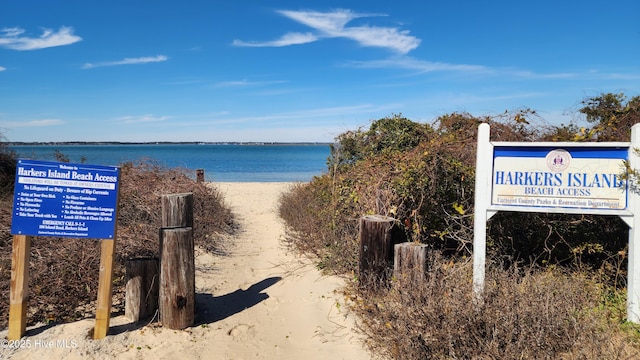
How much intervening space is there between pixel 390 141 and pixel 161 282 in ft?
19.7

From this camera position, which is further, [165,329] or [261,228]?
[261,228]

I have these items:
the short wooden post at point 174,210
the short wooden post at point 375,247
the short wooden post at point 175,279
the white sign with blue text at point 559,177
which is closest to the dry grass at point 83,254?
the short wooden post at point 175,279

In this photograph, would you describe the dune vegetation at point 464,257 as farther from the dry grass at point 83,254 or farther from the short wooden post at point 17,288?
the short wooden post at point 17,288

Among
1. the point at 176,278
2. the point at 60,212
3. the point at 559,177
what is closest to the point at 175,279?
the point at 176,278

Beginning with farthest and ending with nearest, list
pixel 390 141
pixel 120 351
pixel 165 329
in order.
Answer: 1. pixel 390 141
2. pixel 165 329
3. pixel 120 351

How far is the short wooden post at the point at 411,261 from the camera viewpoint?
4487 millimetres

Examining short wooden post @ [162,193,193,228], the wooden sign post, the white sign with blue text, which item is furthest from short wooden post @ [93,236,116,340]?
the white sign with blue text

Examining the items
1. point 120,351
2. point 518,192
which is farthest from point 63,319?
point 518,192

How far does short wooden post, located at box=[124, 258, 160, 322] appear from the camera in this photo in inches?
178

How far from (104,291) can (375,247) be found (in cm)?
302

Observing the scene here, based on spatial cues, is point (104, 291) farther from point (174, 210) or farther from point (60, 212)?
point (174, 210)

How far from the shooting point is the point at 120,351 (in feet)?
13.0

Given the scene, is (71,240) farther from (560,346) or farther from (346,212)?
(560,346)

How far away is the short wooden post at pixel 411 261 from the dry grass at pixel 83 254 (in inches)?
130
